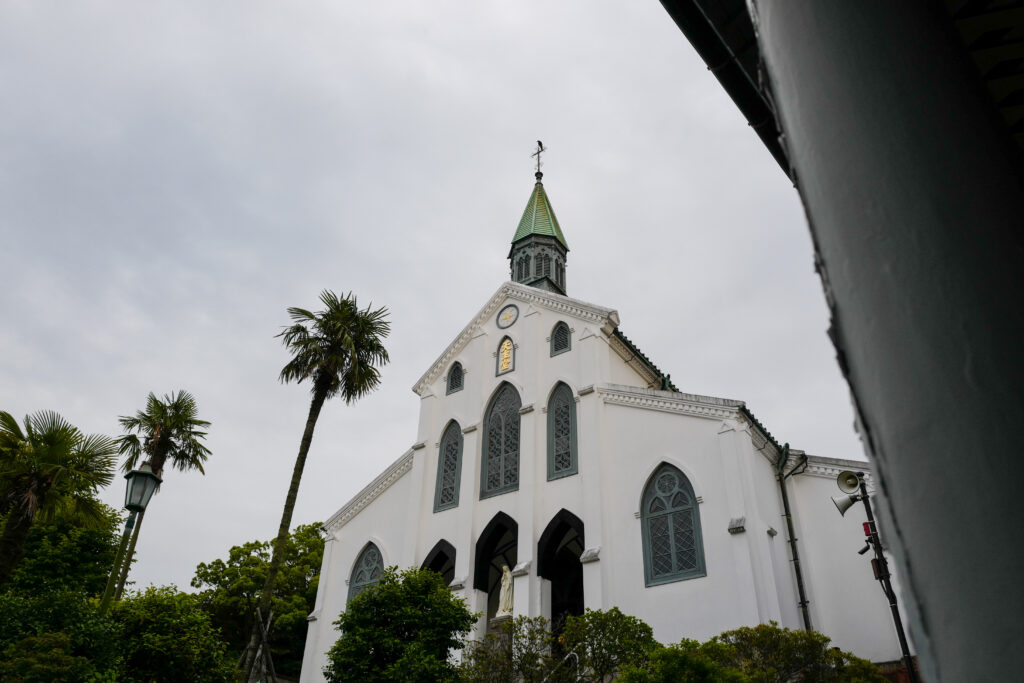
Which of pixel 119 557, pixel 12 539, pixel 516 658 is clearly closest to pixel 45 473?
pixel 12 539

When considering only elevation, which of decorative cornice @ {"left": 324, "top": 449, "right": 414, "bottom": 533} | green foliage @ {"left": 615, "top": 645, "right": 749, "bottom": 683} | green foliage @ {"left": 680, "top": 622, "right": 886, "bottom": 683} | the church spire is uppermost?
the church spire

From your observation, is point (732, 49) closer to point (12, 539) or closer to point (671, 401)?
point (12, 539)

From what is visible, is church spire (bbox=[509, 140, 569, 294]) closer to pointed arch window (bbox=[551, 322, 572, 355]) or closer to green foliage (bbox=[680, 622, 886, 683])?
pointed arch window (bbox=[551, 322, 572, 355])

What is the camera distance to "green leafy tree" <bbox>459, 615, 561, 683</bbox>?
16.2 m

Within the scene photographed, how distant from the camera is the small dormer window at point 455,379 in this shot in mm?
29828

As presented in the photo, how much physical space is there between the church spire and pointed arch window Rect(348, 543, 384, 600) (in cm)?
1396

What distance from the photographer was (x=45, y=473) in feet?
56.3

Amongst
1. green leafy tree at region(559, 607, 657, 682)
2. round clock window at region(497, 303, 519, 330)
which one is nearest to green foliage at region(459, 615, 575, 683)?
green leafy tree at region(559, 607, 657, 682)

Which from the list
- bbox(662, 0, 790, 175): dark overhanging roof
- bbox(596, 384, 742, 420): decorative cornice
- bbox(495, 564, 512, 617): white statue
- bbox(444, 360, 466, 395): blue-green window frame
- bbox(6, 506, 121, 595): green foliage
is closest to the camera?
bbox(662, 0, 790, 175): dark overhanging roof

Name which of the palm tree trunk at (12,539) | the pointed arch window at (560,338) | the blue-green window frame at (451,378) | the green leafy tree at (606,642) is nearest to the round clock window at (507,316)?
the pointed arch window at (560,338)

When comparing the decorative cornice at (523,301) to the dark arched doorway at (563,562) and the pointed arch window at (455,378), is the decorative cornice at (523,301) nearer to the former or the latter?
the pointed arch window at (455,378)

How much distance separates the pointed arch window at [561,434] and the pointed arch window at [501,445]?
1.41m

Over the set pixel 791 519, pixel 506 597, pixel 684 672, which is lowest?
pixel 684 672

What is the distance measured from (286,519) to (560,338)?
440 inches
